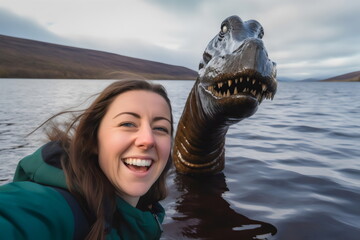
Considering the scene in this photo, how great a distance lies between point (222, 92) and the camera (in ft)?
9.18

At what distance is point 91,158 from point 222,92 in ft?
4.86

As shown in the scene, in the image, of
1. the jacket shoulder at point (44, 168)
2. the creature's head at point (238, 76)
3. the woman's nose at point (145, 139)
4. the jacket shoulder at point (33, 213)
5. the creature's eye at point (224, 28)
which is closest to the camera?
the jacket shoulder at point (33, 213)

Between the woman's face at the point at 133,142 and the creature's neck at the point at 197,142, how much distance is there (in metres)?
1.57

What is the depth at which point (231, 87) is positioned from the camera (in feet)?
8.82

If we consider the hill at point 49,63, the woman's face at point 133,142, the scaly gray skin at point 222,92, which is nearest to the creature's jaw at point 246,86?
the scaly gray skin at point 222,92

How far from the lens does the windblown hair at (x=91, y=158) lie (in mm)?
1443

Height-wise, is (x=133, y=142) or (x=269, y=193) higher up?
(x=133, y=142)

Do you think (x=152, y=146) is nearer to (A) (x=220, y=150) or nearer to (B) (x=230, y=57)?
(B) (x=230, y=57)

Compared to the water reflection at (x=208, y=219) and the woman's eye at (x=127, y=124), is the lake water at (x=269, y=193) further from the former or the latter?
the woman's eye at (x=127, y=124)

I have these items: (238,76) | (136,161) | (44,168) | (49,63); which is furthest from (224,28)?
(49,63)

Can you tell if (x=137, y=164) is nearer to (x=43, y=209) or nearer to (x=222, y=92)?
(x=43, y=209)

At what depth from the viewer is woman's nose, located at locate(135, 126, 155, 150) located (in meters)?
1.66

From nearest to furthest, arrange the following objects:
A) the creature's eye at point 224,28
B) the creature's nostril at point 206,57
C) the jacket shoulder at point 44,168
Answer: the jacket shoulder at point 44,168 < the creature's eye at point 224,28 < the creature's nostril at point 206,57

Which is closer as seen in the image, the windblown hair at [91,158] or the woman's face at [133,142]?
the windblown hair at [91,158]
